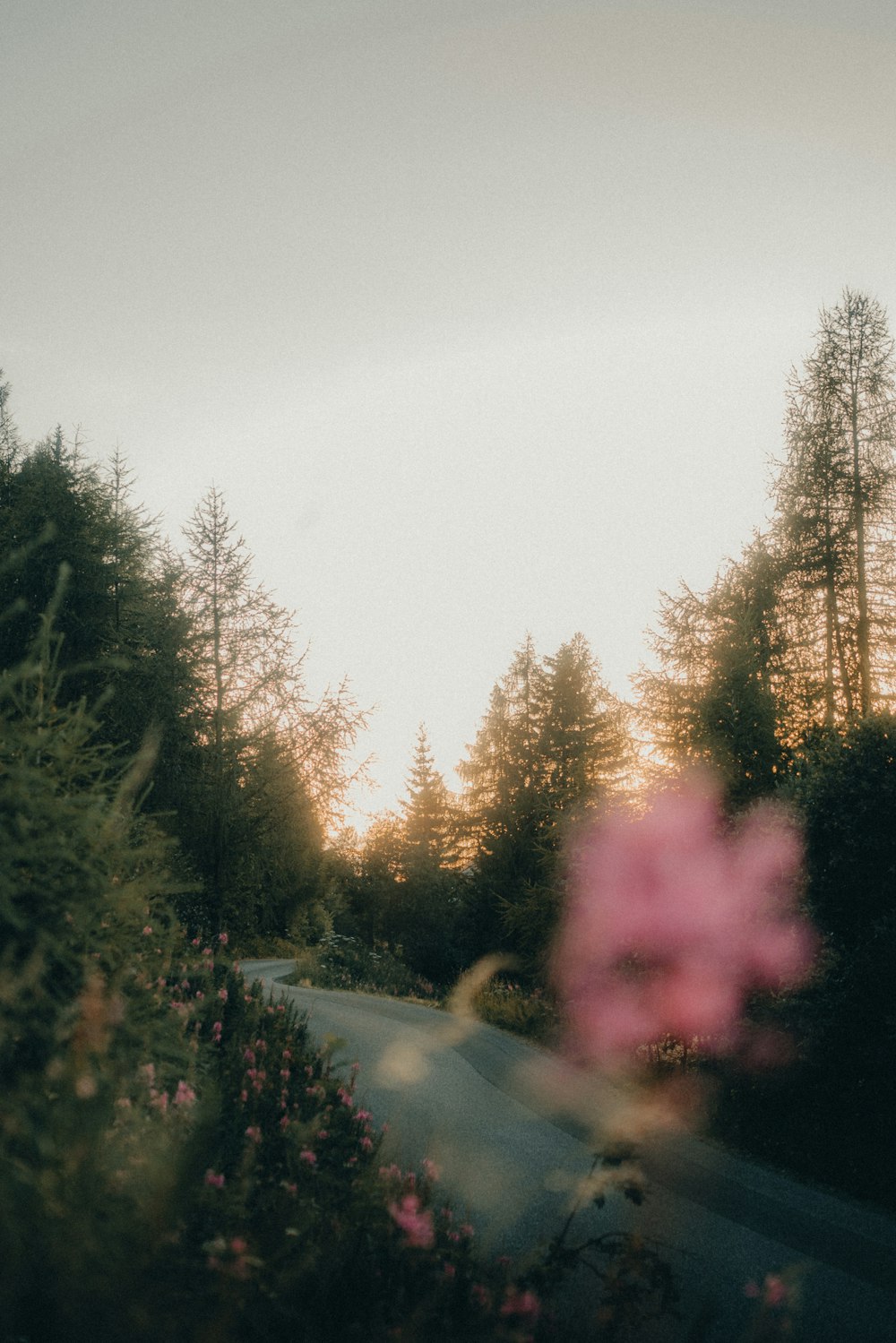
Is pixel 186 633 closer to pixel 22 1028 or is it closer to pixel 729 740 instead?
pixel 729 740

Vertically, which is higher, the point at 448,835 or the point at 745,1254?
the point at 448,835

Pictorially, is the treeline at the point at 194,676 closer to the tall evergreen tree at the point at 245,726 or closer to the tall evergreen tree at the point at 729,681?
the tall evergreen tree at the point at 245,726

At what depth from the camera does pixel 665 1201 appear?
667 centimetres

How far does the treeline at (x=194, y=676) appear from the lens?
14711mm

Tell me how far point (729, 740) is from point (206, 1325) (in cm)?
1322

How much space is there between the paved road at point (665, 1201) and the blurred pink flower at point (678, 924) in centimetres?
186

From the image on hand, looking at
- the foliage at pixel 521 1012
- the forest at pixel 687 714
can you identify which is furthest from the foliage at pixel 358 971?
the foliage at pixel 521 1012

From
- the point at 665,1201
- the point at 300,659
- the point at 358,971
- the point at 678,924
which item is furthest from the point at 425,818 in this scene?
the point at 665,1201

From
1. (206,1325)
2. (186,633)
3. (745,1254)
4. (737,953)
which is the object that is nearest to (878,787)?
(737,953)

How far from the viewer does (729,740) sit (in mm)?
14523

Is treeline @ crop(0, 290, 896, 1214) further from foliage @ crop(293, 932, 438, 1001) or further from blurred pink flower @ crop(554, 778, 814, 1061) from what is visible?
foliage @ crop(293, 932, 438, 1001)

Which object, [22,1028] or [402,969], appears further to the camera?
[402,969]

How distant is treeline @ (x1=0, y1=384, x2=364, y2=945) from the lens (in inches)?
579

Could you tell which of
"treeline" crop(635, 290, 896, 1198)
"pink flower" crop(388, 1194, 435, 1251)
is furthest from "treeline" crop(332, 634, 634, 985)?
"pink flower" crop(388, 1194, 435, 1251)
